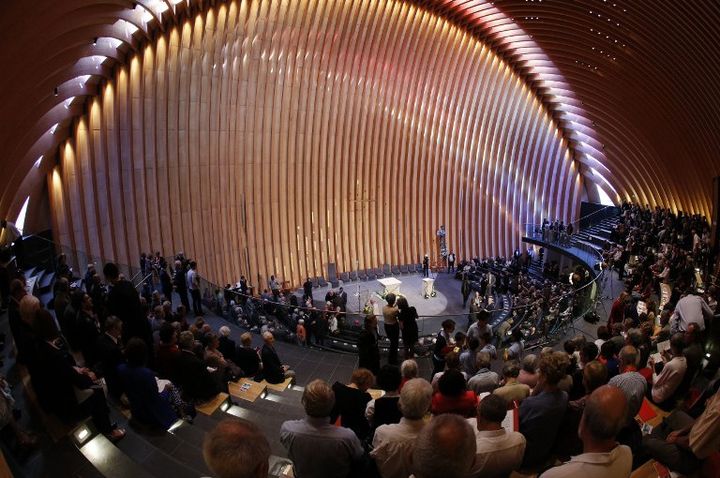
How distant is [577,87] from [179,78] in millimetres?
15178

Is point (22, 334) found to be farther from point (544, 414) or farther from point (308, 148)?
point (308, 148)

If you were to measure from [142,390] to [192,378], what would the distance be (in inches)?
40.6

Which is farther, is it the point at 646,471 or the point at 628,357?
the point at 628,357

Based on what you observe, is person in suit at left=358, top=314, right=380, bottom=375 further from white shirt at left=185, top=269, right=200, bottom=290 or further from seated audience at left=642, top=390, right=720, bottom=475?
white shirt at left=185, top=269, right=200, bottom=290

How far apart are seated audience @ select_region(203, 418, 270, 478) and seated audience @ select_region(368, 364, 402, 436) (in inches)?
73.2

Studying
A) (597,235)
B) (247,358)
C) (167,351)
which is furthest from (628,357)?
(597,235)

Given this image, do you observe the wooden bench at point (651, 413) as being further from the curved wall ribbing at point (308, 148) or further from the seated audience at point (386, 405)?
the curved wall ribbing at point (308, 148)

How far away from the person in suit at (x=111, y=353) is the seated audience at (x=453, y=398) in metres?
2.97

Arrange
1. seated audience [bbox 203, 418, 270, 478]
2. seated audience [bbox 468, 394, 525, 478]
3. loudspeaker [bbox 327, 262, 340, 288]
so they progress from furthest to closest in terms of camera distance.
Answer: loudspeaker [bbox 327, 262, 340, 288]
seated audience [bbox 468, 394, 525, 478]
seated audience [bbox 203, 418, 270, 478]

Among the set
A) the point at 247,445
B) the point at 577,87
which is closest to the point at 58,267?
the point at 247,445

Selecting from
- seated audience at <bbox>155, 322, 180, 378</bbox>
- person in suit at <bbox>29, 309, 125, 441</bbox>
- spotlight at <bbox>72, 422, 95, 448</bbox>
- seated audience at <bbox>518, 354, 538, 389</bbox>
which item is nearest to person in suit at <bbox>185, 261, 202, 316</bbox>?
seated audience at <bbox>155, 322, 180, 378</bbox>

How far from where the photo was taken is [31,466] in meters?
3.62

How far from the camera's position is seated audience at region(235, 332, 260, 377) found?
6.70 meters

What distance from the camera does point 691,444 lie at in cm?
323
